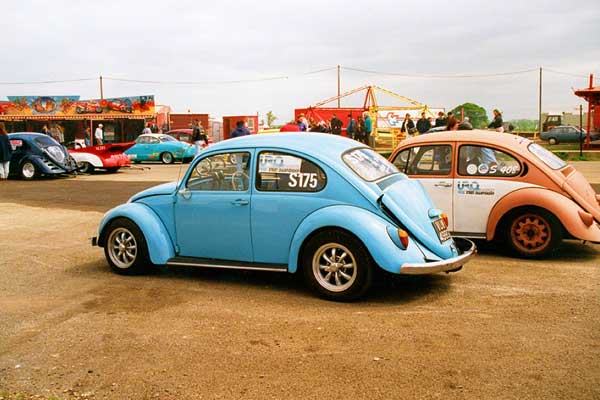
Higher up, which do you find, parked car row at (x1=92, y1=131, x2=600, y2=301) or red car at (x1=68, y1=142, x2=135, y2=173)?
red car at (x1=68, y1=142, x2=135, y2=173)

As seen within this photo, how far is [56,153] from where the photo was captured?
754 inches

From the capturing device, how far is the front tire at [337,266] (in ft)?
18.0

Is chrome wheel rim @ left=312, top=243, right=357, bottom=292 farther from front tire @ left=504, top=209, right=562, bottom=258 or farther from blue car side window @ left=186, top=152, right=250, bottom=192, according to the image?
front tire @ left=504, top=209, right=562, bottom=258

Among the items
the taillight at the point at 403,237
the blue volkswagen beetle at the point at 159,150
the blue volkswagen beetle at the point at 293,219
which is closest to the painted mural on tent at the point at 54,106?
the blue volkswagen beetle at the point at 159,150

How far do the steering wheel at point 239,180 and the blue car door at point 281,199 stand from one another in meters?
0.13

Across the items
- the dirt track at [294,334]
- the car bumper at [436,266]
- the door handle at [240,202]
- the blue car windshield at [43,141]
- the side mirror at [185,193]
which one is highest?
the blue car windshield at [43,141]

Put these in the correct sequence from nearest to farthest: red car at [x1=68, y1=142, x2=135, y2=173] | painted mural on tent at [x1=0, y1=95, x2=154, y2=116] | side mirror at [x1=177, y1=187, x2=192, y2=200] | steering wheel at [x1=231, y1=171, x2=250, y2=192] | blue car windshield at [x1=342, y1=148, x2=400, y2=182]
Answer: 1. blue car windshield at [x1=342, y1=148, x2=400, y2=182]
2. steering wheel at [x1=231, y1=171, x2=250, y2=192]
3. side mirror at [x1=177, y1=187, x2=192, y2=200]
4. red car at [x1=68, y1=142, x2=135, y2=173]
5. painted mural on tent at [x1=0, y1=95, x2=154, y2=116]

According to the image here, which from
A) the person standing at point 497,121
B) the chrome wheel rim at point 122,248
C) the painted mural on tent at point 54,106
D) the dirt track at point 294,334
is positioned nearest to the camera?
the dirt track at point 294,334

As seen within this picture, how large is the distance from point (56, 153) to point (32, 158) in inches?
30.5

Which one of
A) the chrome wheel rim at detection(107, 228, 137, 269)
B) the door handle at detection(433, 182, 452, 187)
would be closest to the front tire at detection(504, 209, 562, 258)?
the door handle at detection(433, 182, 452, 187)

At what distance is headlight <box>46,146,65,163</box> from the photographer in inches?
749

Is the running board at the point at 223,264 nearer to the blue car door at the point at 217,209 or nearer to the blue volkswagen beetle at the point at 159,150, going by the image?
A: the blue car door at the point at 217,209

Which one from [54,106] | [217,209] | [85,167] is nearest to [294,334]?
[217,209]

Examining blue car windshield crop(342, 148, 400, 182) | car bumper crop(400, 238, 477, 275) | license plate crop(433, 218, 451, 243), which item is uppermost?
blue car windshield crop(342, 148, 400, 182)
